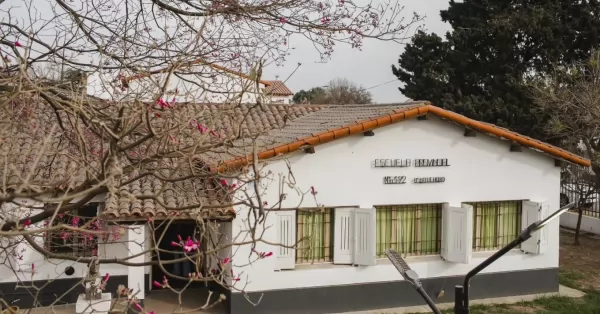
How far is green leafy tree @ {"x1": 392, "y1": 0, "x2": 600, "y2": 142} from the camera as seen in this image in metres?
22.3

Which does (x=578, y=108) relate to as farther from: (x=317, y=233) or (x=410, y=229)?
(x=317, y=233)

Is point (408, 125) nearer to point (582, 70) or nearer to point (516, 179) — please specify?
point (516, 179)

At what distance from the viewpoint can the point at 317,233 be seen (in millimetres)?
11859

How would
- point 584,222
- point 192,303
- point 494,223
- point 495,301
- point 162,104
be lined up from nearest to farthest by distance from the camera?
point 162,104 → point 192,303 → point 495,301 → point 494,223 → point 584,222

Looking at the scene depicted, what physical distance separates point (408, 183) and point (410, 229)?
1.01 m

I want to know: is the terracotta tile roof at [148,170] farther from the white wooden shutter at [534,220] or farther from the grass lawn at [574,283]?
the grass lawn at [574,283]

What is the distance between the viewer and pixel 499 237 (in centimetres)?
1316

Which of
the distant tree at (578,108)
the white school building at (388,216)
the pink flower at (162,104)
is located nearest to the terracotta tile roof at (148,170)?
the pink flower at (162,104)

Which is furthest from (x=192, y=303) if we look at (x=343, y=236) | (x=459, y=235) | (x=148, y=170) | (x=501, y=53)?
(x=501, y=53)

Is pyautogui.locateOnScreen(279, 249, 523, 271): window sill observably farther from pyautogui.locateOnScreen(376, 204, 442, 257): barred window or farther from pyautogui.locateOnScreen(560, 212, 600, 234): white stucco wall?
pyautogui.locateOnScreen(560, 212, 600, 234): white stucco wall

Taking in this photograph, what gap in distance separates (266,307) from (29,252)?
15.5 ft

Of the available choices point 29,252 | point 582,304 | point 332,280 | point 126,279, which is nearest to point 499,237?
point 582,304

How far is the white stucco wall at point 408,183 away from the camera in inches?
449

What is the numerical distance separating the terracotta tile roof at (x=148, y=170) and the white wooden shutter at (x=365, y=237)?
2.67m
